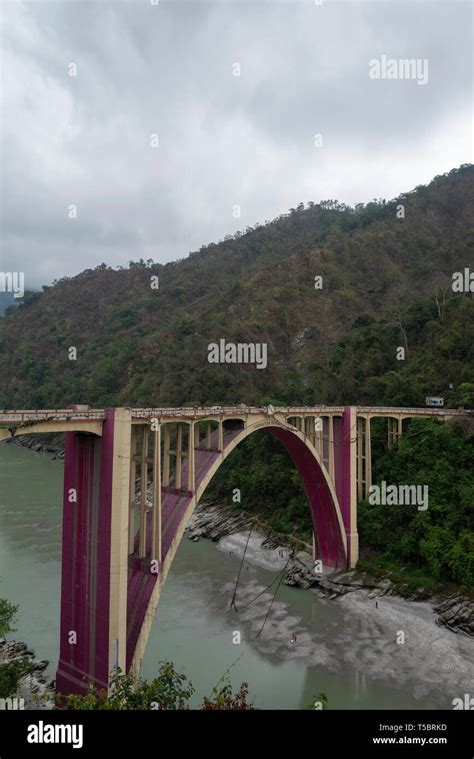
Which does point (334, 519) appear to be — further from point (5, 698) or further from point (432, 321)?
point (432, 321)

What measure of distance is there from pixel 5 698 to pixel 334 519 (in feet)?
40.2

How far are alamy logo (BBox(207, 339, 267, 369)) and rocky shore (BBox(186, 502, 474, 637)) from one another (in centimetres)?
1393

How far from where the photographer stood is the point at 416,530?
56.2ft

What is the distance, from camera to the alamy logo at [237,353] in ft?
123

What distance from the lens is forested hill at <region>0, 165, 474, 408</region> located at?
27.8 meters

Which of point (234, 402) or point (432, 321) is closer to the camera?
point (432, 321)

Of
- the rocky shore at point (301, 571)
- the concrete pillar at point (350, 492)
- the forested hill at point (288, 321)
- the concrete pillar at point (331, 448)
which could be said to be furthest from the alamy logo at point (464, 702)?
the forested hill at point (288, 321)

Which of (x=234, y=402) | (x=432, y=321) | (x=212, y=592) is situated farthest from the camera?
(x=234, y=402)

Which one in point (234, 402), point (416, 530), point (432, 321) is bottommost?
point (416, 530)

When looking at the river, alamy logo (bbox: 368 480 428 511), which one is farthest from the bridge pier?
alamy logo (bbox: 368 480 428 511)

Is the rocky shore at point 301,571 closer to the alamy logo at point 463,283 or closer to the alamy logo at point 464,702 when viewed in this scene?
the alamy logo at point 464,702

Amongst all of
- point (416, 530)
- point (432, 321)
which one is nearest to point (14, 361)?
point (432, 321)
